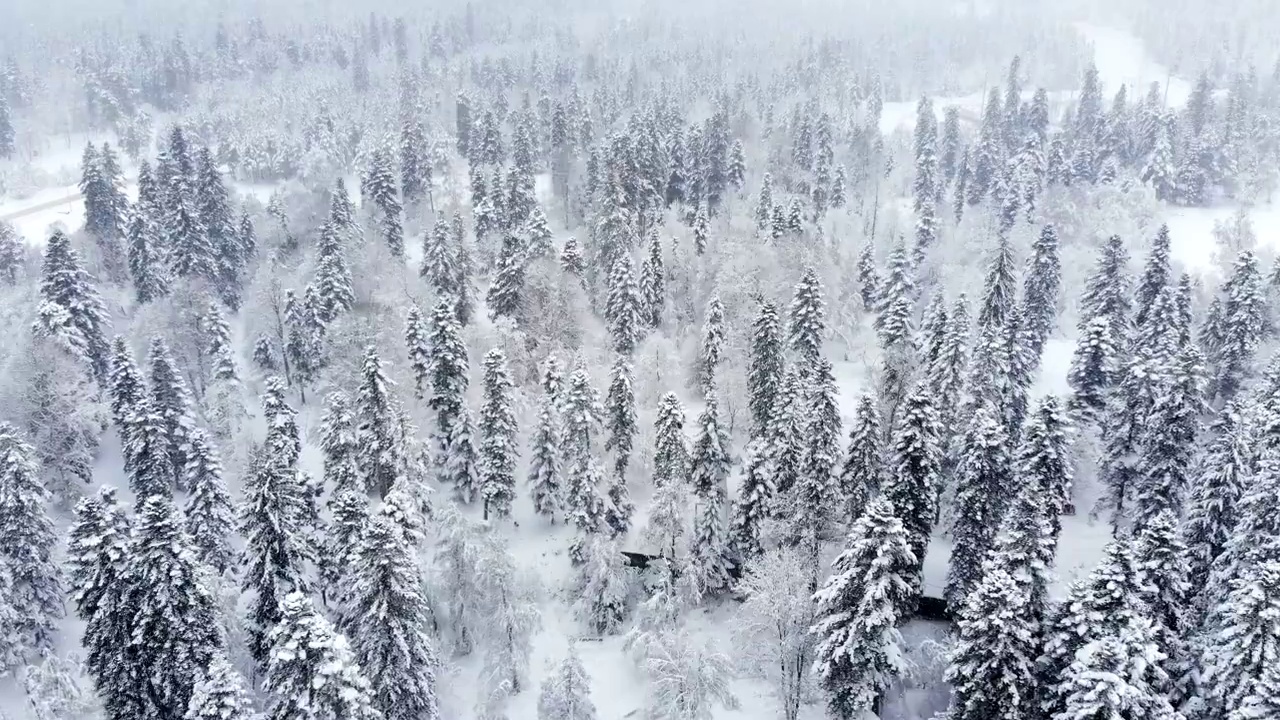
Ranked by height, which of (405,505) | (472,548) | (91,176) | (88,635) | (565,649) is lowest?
(565,649)

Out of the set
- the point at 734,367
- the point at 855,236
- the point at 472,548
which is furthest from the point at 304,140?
the point at 472,548

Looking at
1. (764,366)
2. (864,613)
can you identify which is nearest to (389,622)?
(864,613)

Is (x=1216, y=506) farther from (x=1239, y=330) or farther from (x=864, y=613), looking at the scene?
(x=1239, y=330)

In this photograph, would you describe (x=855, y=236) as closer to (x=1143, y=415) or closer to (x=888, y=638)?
(x=1143, y=415)

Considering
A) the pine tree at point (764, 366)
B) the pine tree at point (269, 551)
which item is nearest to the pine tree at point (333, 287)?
the pine tree at point (269, 551)

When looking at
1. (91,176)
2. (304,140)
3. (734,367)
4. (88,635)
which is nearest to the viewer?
(88,635)

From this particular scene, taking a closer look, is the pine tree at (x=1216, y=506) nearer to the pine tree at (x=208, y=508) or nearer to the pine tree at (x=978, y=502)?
the pine tree at (x=978, y=502)
